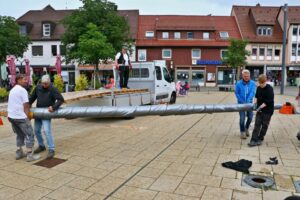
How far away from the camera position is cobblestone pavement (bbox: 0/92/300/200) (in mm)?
4629

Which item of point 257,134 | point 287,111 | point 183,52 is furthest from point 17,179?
point 183,52

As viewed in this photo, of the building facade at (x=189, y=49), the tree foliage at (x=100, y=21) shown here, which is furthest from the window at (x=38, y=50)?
the tree foliage at (x=100, y=21)

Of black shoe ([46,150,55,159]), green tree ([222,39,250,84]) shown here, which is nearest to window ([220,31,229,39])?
green tree ([222,39,250,84])

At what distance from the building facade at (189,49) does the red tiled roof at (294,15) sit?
8.09 meters

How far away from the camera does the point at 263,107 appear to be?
7180 millimetres

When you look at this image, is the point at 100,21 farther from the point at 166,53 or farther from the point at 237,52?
the point at 237,52

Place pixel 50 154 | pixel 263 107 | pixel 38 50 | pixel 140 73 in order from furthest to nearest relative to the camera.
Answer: pixel 38 50
pixel 140 73
pixel 263 107
pixel 50 154

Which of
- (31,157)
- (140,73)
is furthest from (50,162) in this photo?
(140,73)

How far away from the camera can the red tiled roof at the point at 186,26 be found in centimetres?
4497

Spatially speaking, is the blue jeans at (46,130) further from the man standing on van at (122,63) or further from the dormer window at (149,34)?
the dormer window at (149,34)

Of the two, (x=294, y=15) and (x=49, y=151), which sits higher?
(x=294, y=15)

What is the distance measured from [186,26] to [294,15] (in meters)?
16.5

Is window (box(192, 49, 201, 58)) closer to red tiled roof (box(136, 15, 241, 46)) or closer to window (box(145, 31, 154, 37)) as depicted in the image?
red tiled roof (box(136, 15, 241, 46))

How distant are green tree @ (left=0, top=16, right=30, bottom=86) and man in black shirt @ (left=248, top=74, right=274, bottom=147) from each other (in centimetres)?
2405
